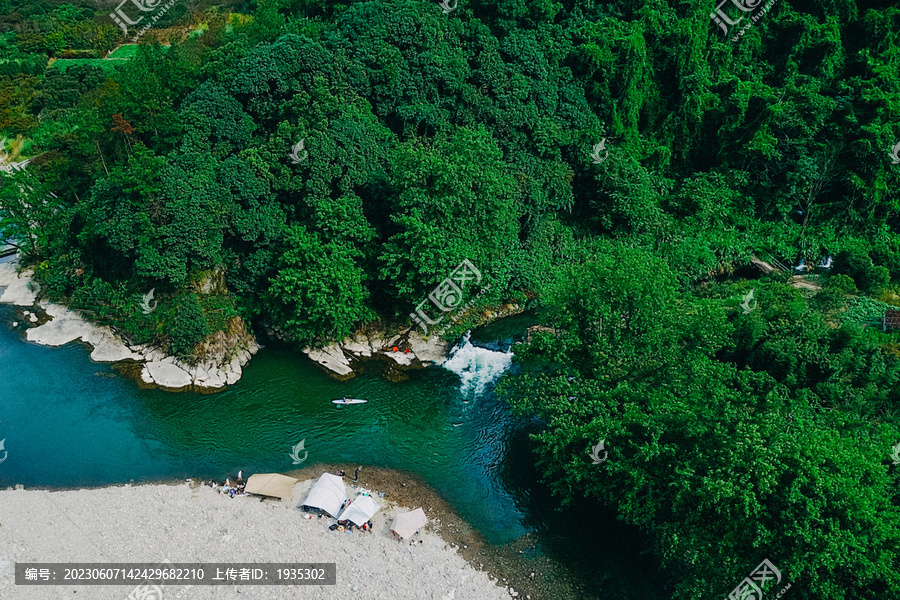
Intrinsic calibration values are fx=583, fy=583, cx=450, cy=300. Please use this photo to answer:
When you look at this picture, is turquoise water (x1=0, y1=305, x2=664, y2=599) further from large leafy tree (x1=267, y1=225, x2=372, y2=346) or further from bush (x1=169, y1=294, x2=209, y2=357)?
bush (x1=169, y1=294, x2=209, y2=357)

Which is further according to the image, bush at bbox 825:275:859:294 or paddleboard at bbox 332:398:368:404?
bush at bbox 825:275:859:294

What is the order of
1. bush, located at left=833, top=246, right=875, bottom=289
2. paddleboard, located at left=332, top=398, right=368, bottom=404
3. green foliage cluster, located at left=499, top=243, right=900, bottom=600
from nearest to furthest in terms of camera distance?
green foliage cluster, located at left=499, top=243, right=900, bottom=600
paddleboard, located at left=332, top=398, right=368, bottom=404
bush, located at left=833, top=246, right=875, bottom=289

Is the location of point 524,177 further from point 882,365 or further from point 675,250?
point 882,365

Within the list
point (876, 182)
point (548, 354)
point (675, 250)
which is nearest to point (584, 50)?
point (675, 250)

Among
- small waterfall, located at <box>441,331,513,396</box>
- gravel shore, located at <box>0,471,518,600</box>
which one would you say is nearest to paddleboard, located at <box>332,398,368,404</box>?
small waterfall, located at <box>441,331,513,396</box>

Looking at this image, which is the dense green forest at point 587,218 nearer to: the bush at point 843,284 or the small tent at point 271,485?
the bush at point 843,284

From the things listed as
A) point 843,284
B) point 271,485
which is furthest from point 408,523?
point 843,284

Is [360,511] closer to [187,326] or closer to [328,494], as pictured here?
[328,494]
